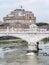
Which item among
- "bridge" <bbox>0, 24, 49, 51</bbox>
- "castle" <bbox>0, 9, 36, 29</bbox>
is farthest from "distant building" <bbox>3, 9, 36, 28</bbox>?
"bridge" <bbox>0, 24, 49, 51</bbox>

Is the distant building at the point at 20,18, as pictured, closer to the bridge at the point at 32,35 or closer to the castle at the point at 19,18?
the castle at the point at 19,18

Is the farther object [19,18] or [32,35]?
[19,18]

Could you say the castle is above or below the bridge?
below

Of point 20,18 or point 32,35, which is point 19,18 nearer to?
point 20,18

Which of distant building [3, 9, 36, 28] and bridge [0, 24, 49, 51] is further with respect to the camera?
distant building [3, 9, 36, 28]

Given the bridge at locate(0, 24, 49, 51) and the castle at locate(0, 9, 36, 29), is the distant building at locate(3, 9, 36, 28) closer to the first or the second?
the castle at locate(0, 9, 36, 29)

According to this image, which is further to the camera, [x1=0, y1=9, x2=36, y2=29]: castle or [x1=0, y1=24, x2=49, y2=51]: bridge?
[x1=0, y1=9, x2=36, y2=29]: castle

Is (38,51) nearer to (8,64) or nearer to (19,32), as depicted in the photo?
(19,32)

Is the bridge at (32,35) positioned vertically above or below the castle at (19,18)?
above

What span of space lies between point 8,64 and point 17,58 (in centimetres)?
340

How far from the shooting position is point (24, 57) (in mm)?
29078

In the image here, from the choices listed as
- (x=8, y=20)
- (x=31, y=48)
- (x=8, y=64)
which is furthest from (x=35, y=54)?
(x=8, y=20)


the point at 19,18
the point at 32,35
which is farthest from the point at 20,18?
the point at 32,35

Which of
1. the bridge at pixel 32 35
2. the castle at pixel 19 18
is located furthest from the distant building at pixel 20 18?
the bridge at pixel 32 35
